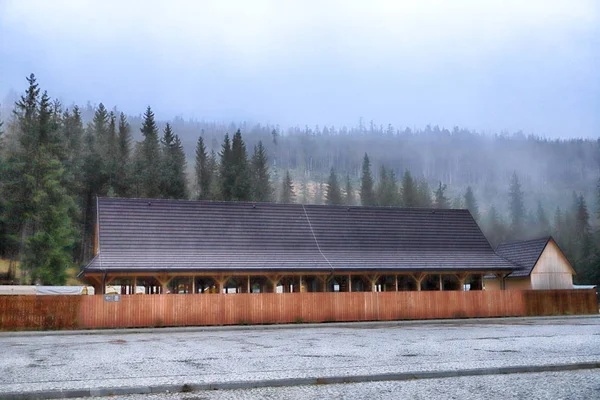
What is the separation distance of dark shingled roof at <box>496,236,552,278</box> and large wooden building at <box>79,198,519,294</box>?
3.12 m

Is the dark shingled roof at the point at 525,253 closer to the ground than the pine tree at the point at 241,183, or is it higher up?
closer to the ground

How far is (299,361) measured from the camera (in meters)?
14.9

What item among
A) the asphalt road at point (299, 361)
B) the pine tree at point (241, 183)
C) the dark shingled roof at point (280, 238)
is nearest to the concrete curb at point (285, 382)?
the asphalt road at point (299, 361)

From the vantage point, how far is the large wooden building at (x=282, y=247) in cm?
3638

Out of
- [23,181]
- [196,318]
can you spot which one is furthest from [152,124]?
[196,318]

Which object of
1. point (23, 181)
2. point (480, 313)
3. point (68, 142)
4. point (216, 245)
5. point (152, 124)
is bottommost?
point (480, 313)

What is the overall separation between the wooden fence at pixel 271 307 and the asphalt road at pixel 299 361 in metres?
8.73

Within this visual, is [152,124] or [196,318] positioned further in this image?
[152,124]

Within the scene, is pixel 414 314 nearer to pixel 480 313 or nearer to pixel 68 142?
pixel 480 313

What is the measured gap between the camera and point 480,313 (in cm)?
3806

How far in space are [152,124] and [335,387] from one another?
94.2 metres

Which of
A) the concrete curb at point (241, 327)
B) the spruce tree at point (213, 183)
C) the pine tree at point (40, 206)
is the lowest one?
the concrete curb at point (241, 327)

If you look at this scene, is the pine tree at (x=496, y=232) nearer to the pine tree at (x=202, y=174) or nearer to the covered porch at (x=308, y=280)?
the pine tree at (x=202, y=174)

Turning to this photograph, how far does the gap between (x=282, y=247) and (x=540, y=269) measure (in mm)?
19141
